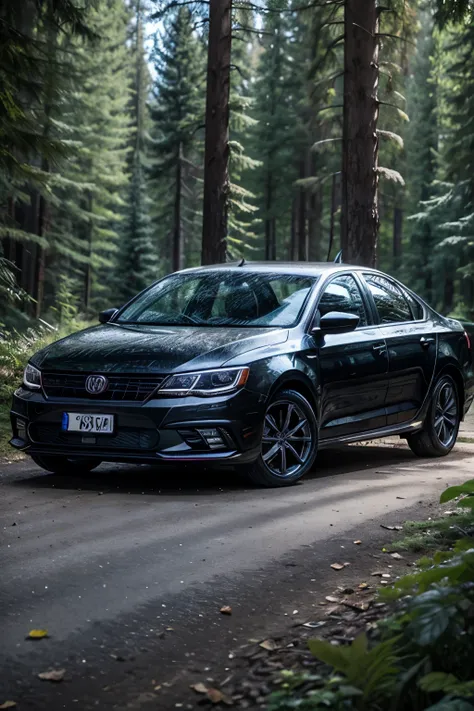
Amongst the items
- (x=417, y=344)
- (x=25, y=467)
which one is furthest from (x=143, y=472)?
(x=417, y=344)

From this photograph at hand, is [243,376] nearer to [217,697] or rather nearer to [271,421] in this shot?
[271,421]

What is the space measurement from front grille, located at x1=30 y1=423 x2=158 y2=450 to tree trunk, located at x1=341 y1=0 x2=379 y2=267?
7.91 m

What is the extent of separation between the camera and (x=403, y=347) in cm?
1017

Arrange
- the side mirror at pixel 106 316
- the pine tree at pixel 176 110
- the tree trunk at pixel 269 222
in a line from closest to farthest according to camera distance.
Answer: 1. the side mirror at pixel 106 316
2. the pine tree at pixel 176 110
3. the tree trunk at pixel 269 222

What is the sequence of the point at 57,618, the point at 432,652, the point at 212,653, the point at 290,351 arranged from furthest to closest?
the point at 290,351 < the point at 57,618 < the point at 212,653 < the point at 432,652

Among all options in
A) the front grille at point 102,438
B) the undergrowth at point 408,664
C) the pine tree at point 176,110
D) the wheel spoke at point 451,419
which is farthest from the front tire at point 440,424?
the pine tree at point 176,110

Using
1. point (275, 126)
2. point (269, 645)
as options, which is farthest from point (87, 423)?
point (275, 126)

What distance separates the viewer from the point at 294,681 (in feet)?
12.8

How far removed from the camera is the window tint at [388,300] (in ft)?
33.5

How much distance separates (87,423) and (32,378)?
28.2 inches

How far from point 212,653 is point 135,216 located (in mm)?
47462

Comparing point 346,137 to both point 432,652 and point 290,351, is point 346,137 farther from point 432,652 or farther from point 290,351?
point 432,652

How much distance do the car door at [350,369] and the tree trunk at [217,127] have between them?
8907 mm

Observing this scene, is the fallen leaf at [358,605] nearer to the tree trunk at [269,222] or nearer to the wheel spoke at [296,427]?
the wheel spoke at [296,427]
